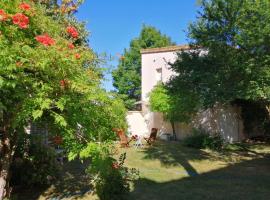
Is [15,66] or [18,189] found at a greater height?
[15,66]

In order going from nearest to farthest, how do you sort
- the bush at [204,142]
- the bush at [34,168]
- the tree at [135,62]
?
the bush at [34,168] < the bush at [204,142] < the tree at [135,62]

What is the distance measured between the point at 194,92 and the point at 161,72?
29.0ft

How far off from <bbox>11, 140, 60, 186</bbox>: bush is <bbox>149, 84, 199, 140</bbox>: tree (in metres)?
13.1

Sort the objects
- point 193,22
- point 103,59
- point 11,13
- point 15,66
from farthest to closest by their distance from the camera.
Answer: point 193,22 → point 103,59 → point 11,13 → point 15,66

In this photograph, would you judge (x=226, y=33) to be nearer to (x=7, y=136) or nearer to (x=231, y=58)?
(x=231, y=58)

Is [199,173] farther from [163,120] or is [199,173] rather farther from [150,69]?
[150,69]

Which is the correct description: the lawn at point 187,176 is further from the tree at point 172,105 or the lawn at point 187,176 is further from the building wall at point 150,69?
the building wall at point 150,69

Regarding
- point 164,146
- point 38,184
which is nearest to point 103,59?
point 38,184

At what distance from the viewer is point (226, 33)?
58.4 feet

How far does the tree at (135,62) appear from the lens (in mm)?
47750

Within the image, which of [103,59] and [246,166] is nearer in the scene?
[103,59]

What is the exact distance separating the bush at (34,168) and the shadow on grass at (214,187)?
2.73 metres

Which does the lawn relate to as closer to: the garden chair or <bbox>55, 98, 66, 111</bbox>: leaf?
the garden chair

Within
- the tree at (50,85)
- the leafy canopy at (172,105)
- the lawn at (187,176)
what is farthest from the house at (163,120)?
the tree at (50,85)
